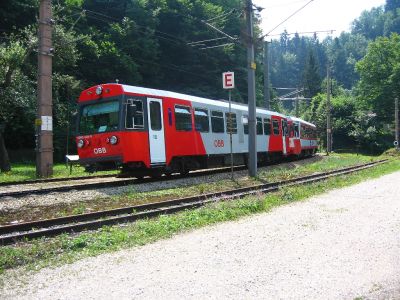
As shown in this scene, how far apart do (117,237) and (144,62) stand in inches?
1482

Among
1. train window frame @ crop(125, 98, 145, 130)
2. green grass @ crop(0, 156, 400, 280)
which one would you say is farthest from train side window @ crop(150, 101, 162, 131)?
green grass @ crop(0, 156, 400, 280)

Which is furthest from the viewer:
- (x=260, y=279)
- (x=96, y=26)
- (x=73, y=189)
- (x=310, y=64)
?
(x=310, y=64)

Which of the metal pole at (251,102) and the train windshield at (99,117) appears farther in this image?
the metal pole at (251,102)

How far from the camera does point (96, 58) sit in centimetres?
3884

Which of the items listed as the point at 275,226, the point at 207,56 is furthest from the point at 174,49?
the point at 275,226

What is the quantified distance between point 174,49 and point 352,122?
27.5 meters

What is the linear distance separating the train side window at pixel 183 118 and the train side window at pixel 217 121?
6.04 ft

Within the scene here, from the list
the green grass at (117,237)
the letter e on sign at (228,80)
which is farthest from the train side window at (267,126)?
the green grass at (117,237)

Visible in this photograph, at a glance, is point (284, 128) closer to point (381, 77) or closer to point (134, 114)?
point (134, 114)

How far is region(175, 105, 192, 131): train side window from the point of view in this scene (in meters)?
16.0

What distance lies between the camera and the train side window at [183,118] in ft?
52.5

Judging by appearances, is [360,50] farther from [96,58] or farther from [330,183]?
[330,183]

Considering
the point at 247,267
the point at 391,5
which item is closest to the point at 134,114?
the point at 247,267

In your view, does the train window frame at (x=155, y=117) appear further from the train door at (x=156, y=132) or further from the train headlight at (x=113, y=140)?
the train headlight at (x=113, y=140)
